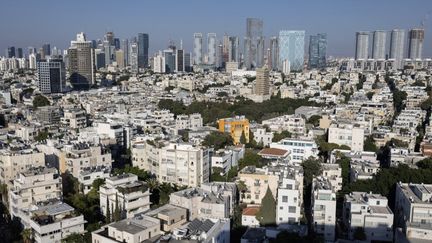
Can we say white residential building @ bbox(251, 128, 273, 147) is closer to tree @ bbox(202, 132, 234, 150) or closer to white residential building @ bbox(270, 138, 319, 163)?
tree @ bbox(202, 132, 234, 150)

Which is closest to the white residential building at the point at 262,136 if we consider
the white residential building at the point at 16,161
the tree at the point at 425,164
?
the tree at the point at 425,164

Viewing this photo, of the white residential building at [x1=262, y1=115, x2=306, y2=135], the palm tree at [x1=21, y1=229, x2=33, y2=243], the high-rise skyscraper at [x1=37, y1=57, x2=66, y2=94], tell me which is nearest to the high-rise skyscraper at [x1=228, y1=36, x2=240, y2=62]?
the high-rise skyscraper at [x1=37, y1=57, x2=66, y2=94]

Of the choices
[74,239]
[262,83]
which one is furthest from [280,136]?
[262,83]

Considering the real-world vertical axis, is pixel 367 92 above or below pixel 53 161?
above

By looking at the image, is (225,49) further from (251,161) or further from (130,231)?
(130,231)

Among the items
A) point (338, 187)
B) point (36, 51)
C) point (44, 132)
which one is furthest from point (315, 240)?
point (36, 51)

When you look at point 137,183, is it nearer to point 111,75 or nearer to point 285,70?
point 111,75
